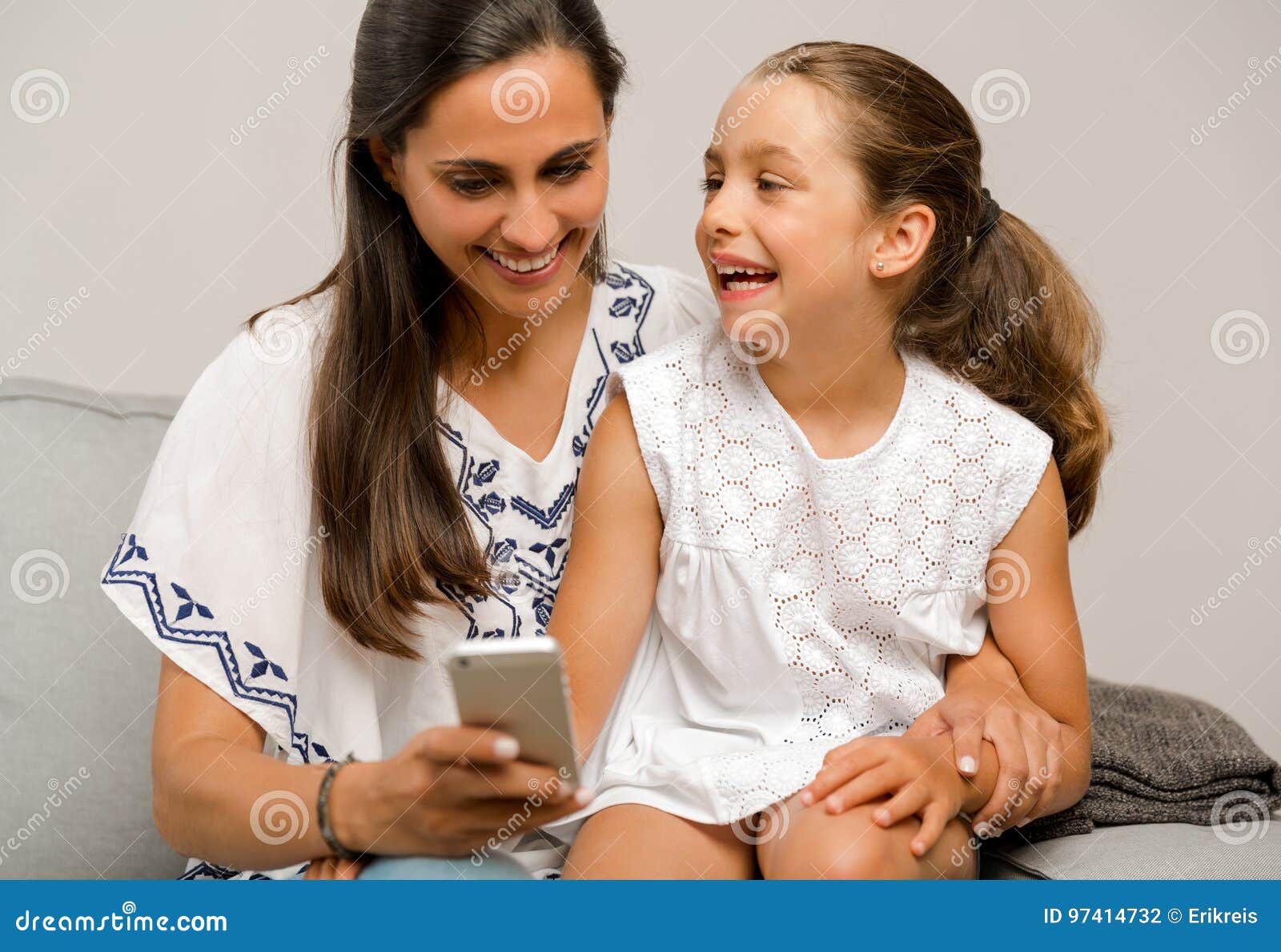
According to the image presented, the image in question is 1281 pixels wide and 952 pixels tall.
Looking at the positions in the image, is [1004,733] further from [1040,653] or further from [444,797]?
[444,797]

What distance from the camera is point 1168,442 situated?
2934 millimetres

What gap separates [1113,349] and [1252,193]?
1.43ft

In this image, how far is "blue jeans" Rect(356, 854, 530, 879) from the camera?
140cm

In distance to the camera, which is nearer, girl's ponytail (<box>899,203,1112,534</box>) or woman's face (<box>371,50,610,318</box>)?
woman's face (<box>371,50,610,318</box>)

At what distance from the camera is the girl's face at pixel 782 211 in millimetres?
1693

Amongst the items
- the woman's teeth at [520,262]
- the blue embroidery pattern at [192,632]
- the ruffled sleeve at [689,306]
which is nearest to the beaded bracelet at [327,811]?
the blue embroidery pattern at [192,632]

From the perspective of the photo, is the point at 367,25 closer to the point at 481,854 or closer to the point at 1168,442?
the point at 481,854

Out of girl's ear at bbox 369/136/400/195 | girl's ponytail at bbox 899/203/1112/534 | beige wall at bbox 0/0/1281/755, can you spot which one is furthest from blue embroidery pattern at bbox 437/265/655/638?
beige wall at bbox 0/0/1281/755

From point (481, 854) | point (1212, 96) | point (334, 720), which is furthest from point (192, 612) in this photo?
point (1212, 96)

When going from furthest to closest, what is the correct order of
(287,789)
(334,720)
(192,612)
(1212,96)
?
(1212,96)
(334,720)
(192,612)
(287,789)

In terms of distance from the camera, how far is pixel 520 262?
5.50ft

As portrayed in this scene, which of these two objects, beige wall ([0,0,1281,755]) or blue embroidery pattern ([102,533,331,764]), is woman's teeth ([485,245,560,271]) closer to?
blue embroidery pattern ([102,533,331,764])

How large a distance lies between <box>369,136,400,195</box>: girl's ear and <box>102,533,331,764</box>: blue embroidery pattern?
57 cm

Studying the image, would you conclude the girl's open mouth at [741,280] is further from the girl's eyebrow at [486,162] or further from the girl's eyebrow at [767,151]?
the girl's eyebrow at [486,162]
